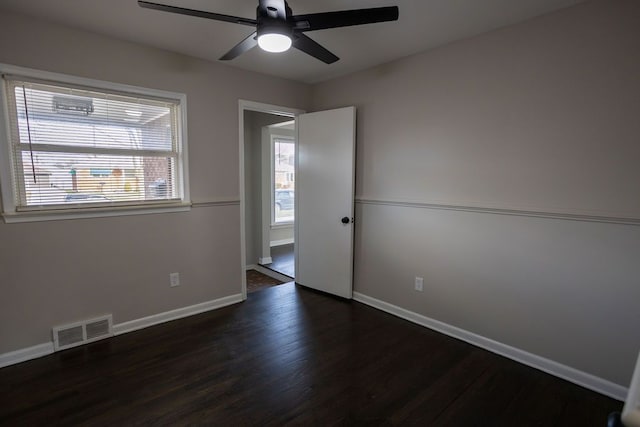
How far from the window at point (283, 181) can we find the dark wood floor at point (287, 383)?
3454mm

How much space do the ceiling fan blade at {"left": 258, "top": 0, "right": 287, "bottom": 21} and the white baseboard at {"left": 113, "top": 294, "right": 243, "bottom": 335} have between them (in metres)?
2.63

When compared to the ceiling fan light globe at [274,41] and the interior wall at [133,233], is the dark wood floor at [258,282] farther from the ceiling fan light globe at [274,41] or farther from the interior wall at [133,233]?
the ceiling fan light globe at [274,41]

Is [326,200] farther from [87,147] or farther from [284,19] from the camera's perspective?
[87,147]

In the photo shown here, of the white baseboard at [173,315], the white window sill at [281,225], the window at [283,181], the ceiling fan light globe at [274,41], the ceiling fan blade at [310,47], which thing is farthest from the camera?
the white window sill at [281,225]

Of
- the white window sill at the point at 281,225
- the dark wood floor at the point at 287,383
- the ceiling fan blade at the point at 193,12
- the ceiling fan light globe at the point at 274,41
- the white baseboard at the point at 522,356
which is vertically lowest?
the dark wood floor at the point at 287,383

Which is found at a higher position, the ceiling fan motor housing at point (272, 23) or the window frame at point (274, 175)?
the ceiling fan motor housing at point (272, 23)

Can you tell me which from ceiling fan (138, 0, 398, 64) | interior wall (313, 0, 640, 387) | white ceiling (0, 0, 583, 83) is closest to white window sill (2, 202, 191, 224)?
white ceiling (0, 0, 583, 83)

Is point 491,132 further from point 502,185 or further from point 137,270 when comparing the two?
point 137,270

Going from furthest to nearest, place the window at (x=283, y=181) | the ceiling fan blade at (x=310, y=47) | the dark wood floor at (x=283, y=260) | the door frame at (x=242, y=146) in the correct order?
the window at (x=283, y=181)
the dark wood floor at (x=283, y=260)
the door frame at (x=242, y=146)
the ceiling fan blade at (x=310, y=47)

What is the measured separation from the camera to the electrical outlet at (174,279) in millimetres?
2988

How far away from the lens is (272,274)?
179 inches

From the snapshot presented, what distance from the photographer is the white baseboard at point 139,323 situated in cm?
230

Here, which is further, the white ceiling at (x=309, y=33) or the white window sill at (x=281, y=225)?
the white window sill at (x=281, y=225)

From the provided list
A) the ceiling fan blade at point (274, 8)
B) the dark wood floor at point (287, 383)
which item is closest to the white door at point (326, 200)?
the dark wood floor at point (287, 383)
